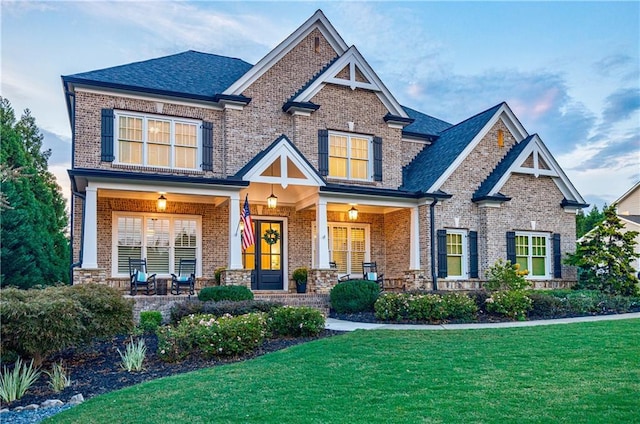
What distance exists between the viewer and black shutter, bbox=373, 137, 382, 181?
758 inches

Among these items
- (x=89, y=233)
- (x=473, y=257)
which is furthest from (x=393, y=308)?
(x=89, y=233)

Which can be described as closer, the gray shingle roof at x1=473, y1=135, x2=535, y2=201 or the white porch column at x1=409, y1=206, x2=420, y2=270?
the white porch column at x1=409, y1=206, x2=420, y2=270

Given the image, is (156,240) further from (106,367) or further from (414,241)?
(414,241)

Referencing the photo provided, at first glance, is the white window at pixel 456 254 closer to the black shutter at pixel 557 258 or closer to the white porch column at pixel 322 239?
the black shutter at pixel 557 258

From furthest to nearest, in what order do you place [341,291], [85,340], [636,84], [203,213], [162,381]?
[636,84] → [203,213] → [341,291] → [85,340] → [162,381]

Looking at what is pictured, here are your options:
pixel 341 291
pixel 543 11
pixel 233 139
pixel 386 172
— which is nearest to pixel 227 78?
pixel 233 139

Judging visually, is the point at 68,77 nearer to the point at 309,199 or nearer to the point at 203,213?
the point at 203,213

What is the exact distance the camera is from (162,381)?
7918 millimetres

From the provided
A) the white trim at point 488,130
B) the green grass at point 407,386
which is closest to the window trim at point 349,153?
the white trim at point 488,130

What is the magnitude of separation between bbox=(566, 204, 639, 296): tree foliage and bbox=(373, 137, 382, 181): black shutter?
24.3 ft

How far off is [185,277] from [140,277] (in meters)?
1.32

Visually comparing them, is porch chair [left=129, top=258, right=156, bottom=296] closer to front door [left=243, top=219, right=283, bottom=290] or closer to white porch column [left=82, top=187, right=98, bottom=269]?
white porch column [left=82, top=187, right=98, bottom=269]

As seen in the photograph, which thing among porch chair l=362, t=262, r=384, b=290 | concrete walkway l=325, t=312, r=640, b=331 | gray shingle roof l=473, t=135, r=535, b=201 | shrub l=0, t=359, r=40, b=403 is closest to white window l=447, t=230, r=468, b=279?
gray shingle roof l=473, t=135, r=535, b=201

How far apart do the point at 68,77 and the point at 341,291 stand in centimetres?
975
